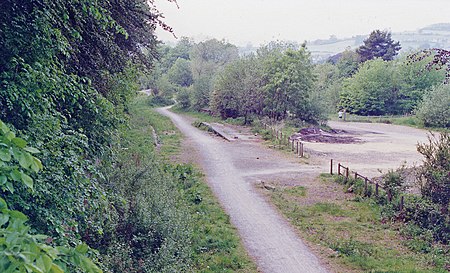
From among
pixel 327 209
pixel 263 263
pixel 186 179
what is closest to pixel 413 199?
pixel 327 209

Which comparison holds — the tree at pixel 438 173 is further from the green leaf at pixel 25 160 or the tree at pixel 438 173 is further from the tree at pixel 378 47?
the tree at pixel 378 47

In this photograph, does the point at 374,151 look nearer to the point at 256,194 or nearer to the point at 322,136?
the point at 322,136

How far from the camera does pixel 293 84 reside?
36.5 meters

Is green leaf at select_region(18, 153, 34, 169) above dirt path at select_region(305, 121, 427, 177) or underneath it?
above

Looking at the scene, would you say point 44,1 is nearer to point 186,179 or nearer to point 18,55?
Result: point 18,55

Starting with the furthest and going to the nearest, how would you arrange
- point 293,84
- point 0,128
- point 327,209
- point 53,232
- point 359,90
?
point 359,90, point 293,84, point 327,209, point 53,232, point 0,128

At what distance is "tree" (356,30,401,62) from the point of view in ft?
223

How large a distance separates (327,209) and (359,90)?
143 feet

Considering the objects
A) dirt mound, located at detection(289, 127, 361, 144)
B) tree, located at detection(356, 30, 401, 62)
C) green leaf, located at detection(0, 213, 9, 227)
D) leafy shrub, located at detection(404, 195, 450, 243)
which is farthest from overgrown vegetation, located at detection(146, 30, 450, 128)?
green leaf, located at detection(0, 213, 9, 227)

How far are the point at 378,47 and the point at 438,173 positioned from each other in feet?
206

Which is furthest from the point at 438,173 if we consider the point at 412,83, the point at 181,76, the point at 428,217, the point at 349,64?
the point at 181,76

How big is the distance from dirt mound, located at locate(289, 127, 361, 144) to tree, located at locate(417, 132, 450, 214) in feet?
64.6

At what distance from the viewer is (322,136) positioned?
112 ft

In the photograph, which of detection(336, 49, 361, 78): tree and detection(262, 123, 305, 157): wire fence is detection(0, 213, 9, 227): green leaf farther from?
detection(336, 49, 361, 78): tree
